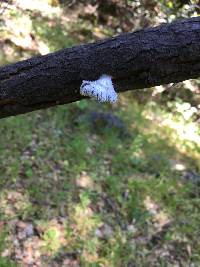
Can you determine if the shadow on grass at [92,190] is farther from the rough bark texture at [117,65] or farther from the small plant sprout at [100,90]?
the small plant sprout at [100,90]

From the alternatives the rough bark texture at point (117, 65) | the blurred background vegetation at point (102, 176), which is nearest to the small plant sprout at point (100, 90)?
the rough bark texture at point (117, 65)

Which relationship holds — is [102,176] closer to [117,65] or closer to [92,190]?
[92,190]

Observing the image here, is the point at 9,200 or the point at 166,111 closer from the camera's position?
the point at 9,200

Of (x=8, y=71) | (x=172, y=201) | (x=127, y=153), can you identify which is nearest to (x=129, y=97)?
(x=127, y=153)

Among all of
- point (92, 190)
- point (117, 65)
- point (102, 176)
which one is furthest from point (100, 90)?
point (102, 176)

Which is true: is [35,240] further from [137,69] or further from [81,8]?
[81,8]
